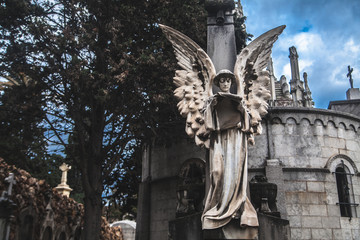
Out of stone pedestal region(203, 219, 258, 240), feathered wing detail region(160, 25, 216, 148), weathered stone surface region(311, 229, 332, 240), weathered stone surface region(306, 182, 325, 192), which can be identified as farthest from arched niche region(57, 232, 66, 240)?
stone pedestal region(203, 219, 258, 240)

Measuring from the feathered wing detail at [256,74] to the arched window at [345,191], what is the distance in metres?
7.69

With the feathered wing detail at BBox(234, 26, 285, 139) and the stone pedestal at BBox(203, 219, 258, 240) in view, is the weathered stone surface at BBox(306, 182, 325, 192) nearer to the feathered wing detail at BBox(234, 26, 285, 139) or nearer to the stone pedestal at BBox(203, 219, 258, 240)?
the feathered wing detail at BBox(234, 26, 285, 139)

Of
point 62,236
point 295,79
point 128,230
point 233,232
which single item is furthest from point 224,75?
point 295,79

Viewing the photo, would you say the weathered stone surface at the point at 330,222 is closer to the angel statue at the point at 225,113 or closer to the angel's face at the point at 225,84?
the angel statue at the point at 225,113

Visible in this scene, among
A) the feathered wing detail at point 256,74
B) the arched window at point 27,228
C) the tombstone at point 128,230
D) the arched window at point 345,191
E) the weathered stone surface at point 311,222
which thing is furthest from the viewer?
the tombstone at point 128,230

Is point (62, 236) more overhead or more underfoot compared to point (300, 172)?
more underfoot

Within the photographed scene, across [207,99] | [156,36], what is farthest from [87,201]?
[207,99]

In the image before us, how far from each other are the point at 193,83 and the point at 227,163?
59.3 inches

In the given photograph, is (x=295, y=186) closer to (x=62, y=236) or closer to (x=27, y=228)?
(x=27, y=228)

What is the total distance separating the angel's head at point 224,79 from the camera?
5512 millimetres

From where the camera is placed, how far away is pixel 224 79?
554 cm

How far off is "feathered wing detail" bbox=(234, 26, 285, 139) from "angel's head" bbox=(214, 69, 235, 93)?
6.7 inches

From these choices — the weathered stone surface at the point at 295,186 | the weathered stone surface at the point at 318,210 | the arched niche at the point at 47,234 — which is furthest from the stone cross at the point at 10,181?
the weathered stone surface at the point at 318,210

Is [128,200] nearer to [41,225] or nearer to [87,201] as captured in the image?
[41,225]
